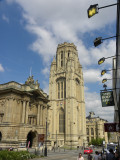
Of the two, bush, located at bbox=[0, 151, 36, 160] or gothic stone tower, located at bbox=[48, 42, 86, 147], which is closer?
bush, located at bbox=[0, 151, 36, 160]

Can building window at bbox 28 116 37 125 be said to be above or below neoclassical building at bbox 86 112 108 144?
above

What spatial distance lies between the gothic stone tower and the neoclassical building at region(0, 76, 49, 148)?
24.6 meters

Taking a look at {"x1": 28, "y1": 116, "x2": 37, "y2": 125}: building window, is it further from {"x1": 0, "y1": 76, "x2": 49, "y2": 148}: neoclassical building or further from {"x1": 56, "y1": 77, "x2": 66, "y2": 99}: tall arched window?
{"x1": 56, "y1": 77, "x2": 66, "y2": 99}: tall arched window

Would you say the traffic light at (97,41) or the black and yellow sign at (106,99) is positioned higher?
the traffic light at (97,41)

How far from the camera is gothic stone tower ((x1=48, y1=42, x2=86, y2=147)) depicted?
6838 cm

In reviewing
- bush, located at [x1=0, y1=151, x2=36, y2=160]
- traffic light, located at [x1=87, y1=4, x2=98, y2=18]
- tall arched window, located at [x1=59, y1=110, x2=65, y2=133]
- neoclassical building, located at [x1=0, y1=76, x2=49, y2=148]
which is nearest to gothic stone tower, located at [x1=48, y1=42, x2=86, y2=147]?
tall arched window, located at [x1=59, y1=110, x2=65, y2=133]

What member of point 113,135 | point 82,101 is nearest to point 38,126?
point 82,101

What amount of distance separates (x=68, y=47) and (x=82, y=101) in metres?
30.5

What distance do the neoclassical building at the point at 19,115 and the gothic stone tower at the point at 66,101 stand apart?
80.8 ft

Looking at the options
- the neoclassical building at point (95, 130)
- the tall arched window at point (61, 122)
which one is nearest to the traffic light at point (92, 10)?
the tall arched window at point (61, 122)

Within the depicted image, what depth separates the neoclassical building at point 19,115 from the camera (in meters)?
34.5

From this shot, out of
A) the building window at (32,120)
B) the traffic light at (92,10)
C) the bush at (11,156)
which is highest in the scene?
the traffic light at (92,10)

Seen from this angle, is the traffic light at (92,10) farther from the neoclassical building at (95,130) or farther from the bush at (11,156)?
the neoclassical building at (95,130)

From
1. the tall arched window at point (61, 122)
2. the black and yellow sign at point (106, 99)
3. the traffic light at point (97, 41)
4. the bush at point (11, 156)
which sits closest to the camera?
the traffic light at point (97, 41)
